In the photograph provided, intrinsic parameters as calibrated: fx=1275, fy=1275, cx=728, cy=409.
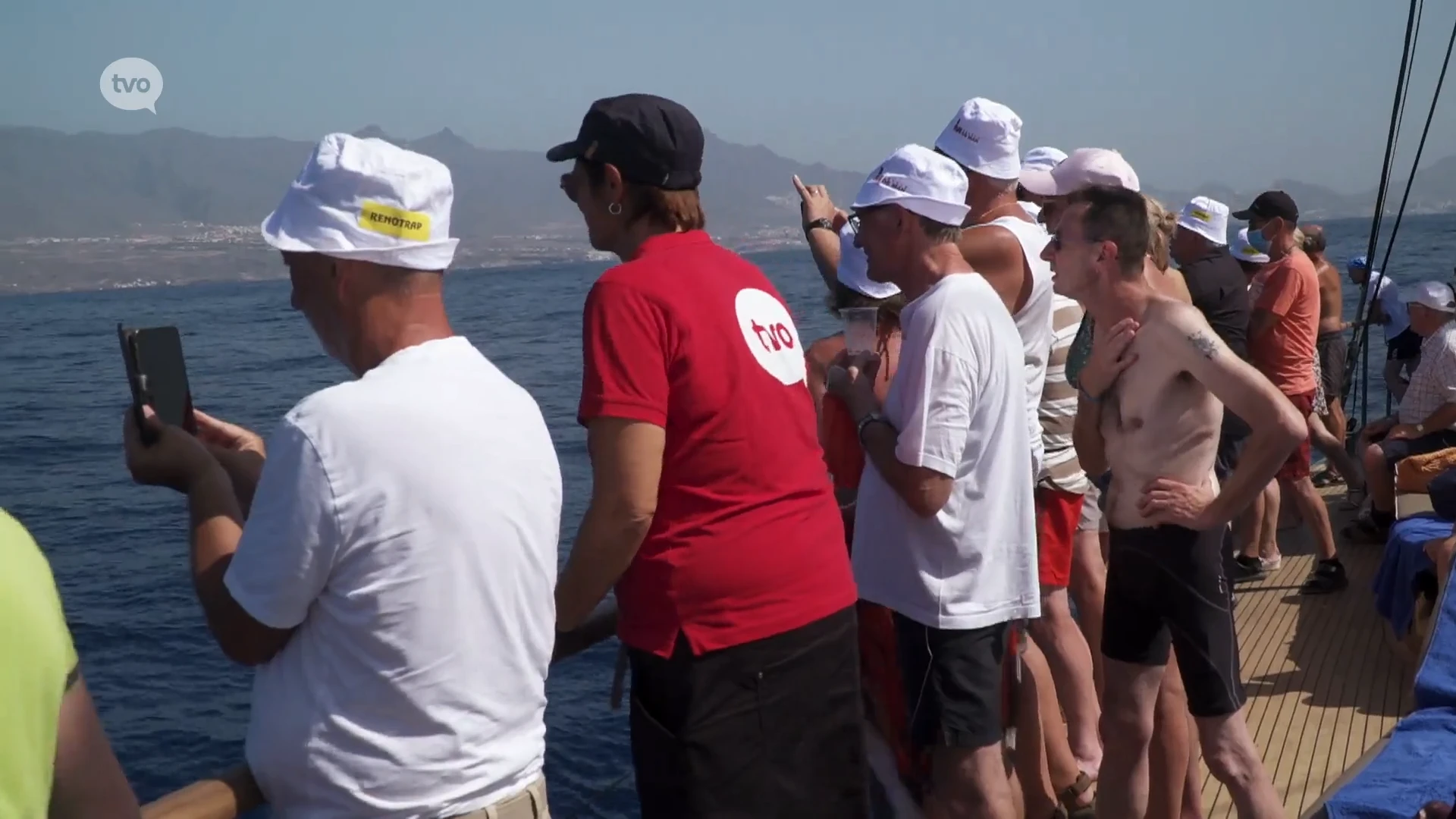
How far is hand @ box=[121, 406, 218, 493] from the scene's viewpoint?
1.76m

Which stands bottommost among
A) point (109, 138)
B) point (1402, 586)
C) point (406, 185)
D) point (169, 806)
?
point (109, 138)

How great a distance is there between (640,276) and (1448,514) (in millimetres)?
4306

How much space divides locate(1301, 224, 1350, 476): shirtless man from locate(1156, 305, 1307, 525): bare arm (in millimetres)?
6716

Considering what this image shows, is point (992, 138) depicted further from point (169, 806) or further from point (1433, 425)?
point (1433, 425)

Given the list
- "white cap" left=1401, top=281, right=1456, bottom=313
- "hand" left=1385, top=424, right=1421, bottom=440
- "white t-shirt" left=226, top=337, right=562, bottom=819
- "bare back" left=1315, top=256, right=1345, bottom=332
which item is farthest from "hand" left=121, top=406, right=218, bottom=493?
"bare back" left=1315, top=256, right=1345, bottom=332

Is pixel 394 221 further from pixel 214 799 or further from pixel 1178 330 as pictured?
pixel 1178 330

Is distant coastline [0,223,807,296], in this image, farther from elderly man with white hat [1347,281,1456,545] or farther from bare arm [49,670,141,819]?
bare arm [49,670,141,819]

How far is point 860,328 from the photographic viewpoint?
10.1ft

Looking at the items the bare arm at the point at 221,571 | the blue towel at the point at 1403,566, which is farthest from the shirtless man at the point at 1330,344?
the bare arm at the point at 221,571

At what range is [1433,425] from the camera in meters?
6.74

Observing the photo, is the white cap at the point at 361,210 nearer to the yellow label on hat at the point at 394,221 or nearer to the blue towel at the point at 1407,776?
the yellow label on hat at the point at 394,221

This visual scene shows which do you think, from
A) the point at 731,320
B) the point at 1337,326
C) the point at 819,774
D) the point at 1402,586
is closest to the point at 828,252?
the point at 731,320

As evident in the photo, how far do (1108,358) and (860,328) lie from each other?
0.60 metres

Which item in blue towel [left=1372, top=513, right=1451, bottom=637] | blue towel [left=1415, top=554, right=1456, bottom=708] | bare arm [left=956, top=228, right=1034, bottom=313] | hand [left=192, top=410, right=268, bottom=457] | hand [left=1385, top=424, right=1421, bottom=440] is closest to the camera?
hand [left=192, top=410, right=268, bottom=457]
